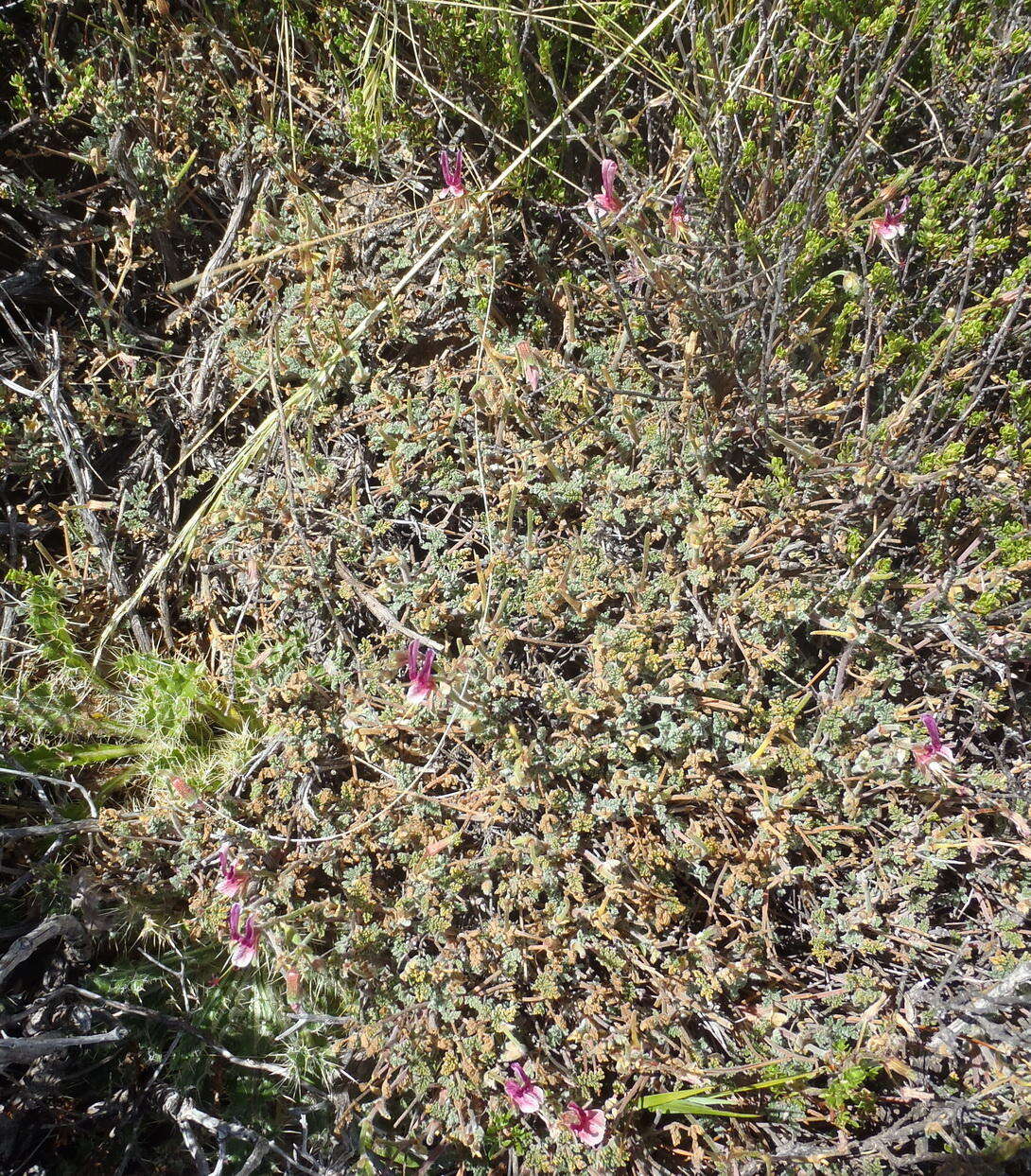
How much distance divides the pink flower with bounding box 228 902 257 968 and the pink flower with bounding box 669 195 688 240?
190 centimetres

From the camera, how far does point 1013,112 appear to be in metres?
2.00

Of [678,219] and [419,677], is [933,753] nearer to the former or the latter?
[419,677]

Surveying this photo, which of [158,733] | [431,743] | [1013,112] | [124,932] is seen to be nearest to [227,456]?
[158,733]

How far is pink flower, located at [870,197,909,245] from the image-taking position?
1.96 meters

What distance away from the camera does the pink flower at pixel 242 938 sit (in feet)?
6.49

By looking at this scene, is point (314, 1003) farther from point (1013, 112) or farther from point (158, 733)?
point (1013, 112)

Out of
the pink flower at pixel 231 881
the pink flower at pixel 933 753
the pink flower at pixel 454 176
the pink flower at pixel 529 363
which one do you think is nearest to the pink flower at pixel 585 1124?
the pink flower at pixel 231 881

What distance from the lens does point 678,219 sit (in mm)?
2143

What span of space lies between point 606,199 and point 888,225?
643mm

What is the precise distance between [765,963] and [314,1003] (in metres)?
1.07

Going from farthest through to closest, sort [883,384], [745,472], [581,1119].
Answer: [745,472] → [883,384] → [581,1119]

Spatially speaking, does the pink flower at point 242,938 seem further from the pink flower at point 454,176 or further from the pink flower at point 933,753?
the pink flower at point 454,176

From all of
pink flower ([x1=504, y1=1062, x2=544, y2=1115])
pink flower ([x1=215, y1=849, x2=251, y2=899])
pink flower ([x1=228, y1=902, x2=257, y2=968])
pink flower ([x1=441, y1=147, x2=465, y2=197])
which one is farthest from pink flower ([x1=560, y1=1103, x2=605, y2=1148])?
pink flower ([x1=441, y1=147, x2=465, y2=197])

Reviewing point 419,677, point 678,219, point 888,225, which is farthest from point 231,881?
point 888,225
